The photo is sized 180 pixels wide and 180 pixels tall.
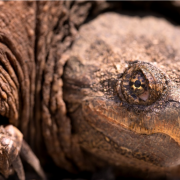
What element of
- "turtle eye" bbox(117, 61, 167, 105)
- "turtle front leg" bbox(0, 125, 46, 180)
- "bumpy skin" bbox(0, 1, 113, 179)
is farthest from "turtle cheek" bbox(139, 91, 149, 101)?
"turtle front leg" bbox(0, 125, 46, 180)

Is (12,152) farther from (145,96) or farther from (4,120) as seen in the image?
(145,96)

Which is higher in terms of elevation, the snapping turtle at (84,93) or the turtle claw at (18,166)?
the snapping turtle at (84,93)

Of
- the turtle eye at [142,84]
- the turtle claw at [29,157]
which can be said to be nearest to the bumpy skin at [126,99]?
the turtle eye at [142,84]

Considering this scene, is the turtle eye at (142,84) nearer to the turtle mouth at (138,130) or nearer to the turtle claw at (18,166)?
the turtle mouth at (138,130)

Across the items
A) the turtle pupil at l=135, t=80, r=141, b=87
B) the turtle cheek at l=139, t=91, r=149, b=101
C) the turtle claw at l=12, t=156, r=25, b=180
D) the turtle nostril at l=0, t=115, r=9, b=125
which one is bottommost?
the turtle claw at l=12, t=156, r=25, b=180

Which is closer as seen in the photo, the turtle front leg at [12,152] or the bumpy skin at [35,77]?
the turtle front leg at [12,152]

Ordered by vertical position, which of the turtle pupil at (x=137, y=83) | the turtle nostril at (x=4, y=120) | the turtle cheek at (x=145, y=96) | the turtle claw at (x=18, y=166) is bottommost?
the turtle claw at (x=18, y=166)

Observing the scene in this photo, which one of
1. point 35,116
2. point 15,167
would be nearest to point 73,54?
point 35,116

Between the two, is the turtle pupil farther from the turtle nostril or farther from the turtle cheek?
the turtle nostril

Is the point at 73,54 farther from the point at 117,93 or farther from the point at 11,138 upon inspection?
the point at 11,138
